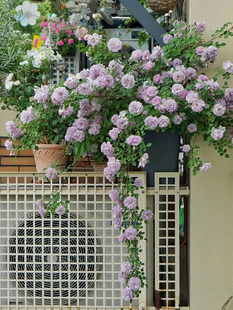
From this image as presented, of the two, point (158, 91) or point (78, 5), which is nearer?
point (158, 91)

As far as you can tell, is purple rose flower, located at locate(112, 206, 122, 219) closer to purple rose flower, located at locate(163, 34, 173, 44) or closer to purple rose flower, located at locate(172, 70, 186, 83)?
purple rose flower, located at locate(172, 70, 186, 83)

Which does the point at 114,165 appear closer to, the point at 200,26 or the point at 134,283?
the point at 134,283

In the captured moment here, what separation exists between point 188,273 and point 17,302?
1.12 m

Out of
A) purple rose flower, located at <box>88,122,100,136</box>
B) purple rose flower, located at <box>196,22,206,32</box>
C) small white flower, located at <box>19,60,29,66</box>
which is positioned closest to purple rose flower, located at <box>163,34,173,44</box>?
purple rose flower, located at <box>196,22,206,32</box>

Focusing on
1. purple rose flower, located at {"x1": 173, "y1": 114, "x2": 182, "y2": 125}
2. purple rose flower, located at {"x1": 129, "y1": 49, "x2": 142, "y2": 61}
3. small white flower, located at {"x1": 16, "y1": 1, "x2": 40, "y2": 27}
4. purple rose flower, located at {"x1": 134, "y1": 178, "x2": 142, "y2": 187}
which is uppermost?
small white flower, located at {"x1": 16, "y1": 1, "x2": 40, "y2": 27}

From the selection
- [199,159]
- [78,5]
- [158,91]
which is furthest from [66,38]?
[199,159]

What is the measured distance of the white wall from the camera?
3336 millimetres

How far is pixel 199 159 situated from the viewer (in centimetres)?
334

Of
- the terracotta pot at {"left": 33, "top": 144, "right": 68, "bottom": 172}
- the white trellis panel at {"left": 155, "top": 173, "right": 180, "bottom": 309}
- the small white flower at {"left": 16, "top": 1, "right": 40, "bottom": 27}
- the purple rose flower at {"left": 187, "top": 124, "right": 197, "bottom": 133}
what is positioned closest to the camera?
the purple rose flower at {"left": 187, "top": 124, "right": 197, "bottom": 133}

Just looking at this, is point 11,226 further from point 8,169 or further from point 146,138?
point 146,138

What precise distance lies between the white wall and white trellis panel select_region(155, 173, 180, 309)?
4.0 inches

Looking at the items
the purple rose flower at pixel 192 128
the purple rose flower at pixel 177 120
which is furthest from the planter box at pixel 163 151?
the purple rose flower at pixel 177 120

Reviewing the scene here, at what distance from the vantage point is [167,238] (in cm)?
331

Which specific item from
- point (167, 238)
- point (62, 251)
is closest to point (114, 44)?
point (167, 238)
